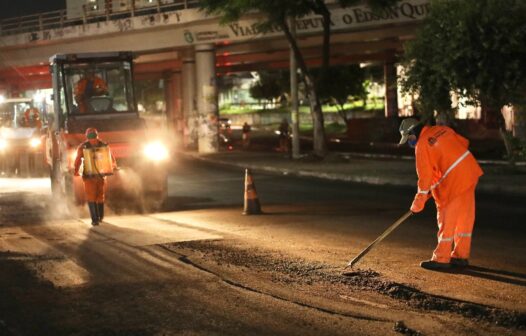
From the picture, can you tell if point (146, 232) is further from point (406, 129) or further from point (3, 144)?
point (3, 144)

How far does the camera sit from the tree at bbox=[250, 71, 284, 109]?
93500mm

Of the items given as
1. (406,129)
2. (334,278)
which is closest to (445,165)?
(406,129)

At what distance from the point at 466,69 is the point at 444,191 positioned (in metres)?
12.2

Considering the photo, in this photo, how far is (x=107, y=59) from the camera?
17703mm

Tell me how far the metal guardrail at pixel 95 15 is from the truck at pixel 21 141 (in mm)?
10589

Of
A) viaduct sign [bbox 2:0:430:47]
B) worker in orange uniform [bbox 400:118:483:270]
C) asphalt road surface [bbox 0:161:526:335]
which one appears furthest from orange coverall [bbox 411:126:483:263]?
viaduct sign [bbox 2:0:430:47]

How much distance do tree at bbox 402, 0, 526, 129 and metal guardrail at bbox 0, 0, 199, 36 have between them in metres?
19.4

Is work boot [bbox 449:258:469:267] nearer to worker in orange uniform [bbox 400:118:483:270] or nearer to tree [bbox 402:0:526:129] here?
worker in orange uniform [bbox 400:118:483:270]

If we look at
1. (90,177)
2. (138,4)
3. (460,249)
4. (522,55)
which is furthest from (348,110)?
(460,249)

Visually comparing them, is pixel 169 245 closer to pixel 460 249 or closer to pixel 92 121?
pixel 460 249

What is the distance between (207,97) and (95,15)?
26.6 feet

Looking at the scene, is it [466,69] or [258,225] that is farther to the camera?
[466,69]

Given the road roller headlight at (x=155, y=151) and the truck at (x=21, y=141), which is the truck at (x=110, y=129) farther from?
the truck at (x=21, y=141)

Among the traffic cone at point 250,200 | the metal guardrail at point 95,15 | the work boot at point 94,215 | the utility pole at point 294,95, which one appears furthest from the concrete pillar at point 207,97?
the work boot at point 94,215
